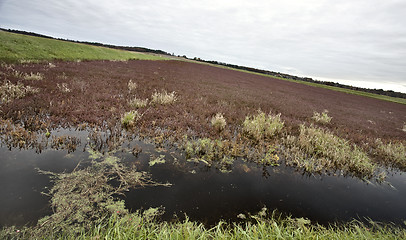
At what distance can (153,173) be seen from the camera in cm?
409

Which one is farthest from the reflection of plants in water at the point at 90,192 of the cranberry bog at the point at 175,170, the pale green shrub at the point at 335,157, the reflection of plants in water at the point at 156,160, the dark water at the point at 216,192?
the pale green shrub at the point at 335,157

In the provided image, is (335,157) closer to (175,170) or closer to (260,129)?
(260,129)

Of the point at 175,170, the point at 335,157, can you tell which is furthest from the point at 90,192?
the point at 335,157

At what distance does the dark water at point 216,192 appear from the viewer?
3053 mm

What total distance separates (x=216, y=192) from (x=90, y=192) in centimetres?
247

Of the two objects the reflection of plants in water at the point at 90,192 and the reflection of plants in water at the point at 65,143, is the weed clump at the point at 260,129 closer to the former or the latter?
the reflection of plants in water at the point at 90,192

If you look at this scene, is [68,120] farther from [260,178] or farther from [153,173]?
[260,178]

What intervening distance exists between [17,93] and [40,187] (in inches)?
270

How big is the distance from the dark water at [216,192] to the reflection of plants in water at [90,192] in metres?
0.18

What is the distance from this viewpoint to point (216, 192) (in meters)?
3.76

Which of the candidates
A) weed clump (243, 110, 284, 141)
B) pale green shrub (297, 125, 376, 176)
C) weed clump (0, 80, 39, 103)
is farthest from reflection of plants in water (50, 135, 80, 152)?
pale green shrub (297, 125, 376, 176)

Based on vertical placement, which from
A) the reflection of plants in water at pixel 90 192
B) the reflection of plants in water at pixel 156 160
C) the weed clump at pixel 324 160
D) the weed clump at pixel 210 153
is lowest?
the reflection of plants in water at pixel 90 192

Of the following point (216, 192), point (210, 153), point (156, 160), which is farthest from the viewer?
point (210, 153)

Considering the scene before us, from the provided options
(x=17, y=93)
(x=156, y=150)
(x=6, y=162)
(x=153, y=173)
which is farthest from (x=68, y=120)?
(x=153, y=173)
